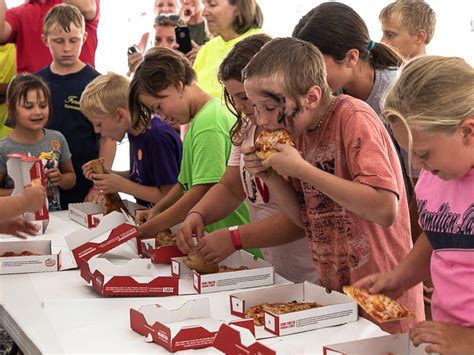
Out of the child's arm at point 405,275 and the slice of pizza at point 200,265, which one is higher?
the child's arm at point 405,275

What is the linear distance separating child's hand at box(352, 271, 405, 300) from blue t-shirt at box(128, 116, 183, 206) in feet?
4.77

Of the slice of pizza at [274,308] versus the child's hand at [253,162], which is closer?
the slice of pizza at [274,308]

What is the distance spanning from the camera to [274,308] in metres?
1.95

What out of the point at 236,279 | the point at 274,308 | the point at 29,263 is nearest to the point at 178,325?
the point at 274,308

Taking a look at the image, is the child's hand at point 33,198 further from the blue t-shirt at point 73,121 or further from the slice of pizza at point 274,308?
the blue t-shirt at point 73,121

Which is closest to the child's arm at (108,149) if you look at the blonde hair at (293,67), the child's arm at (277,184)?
the child's arm at (277,184)

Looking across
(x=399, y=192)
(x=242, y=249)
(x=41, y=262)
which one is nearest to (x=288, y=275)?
(x=242, y=249)

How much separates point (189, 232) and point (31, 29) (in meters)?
2.62

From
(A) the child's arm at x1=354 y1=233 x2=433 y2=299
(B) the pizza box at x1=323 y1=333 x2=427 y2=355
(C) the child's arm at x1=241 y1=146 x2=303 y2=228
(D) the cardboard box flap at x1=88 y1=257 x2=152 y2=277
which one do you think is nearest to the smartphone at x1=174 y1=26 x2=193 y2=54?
(D) the cardboard box flap at x1=88 y1=257 x2=152 y2=277

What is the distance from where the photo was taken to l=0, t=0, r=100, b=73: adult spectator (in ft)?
15.4

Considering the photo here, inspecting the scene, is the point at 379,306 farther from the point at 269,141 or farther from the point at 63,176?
the point at 63,176

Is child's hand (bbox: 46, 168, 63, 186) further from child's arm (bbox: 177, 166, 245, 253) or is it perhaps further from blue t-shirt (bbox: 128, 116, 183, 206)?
child's arm (bbox: 177, 166, 245, 253)

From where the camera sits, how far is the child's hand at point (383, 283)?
6.09 ft

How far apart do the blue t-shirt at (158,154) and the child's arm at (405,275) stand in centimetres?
146
